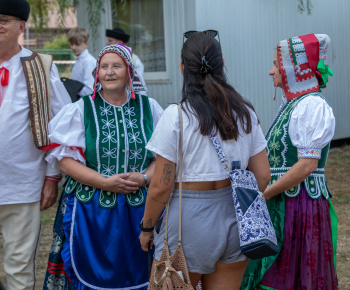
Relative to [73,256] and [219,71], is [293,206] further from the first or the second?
[73,256]

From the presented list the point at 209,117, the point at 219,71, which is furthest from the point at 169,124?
the point at 219,71

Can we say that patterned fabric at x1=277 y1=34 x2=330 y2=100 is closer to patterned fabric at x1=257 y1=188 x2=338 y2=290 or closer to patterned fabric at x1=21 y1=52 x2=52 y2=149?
patterned fabric at x1=257 y1=188 x2=338 y2=290

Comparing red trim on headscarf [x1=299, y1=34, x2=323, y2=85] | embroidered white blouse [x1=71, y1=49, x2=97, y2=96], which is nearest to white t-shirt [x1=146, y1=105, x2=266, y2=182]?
red trim on headscarf [x1=299, y1=34, x2=323, y2=85]

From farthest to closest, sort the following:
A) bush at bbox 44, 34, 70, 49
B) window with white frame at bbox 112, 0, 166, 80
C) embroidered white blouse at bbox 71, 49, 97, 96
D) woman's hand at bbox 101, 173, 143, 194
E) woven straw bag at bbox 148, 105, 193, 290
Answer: bush at bbox 44, 34, 70, 49 → window with white frame at bbox 112, 0, 166, 80 → embroidered white blouse at bbox 71, 49, 97, 96 → woman's hand at bbox 101, 173, 143, 194 → woven straw bag at bbox 148, 105, 193, 290

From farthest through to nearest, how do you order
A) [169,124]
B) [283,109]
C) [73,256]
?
[283,109] → [73,256] → [169,124]

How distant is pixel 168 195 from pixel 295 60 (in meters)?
1.25

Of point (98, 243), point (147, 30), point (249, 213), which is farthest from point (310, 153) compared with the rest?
point (147, 30)

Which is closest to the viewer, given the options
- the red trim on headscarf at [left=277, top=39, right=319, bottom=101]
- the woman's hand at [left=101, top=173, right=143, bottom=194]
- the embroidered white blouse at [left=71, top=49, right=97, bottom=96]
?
the woman's hand at [left=101, top=173, right=143, bottom=194]

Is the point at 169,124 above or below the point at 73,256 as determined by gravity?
above

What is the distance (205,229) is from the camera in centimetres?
255

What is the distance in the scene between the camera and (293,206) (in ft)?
10.8

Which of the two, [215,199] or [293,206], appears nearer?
[215,199]

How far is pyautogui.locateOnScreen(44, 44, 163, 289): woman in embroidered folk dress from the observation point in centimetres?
316

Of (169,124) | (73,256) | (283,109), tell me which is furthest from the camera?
(283,109)
